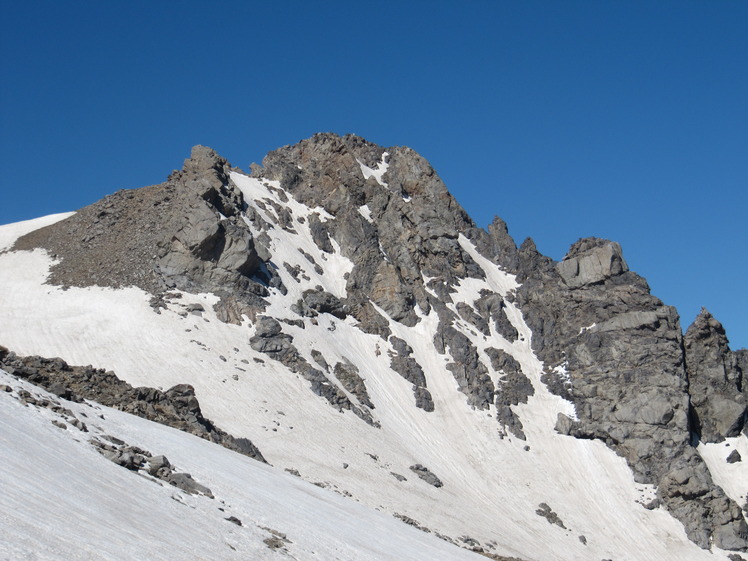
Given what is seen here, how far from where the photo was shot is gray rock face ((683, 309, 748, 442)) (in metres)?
68.2

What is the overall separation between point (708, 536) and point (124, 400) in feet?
157

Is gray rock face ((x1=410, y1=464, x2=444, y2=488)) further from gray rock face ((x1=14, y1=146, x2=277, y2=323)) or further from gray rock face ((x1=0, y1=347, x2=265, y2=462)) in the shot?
gray rock face ((x1=0, y1=347, x2=265, y2=462))

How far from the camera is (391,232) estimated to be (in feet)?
265

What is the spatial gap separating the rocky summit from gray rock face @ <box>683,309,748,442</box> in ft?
0.66

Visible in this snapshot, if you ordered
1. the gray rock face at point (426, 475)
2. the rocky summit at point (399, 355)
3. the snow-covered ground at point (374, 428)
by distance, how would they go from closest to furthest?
the snow-covered ground at point (374, 428) < the rocky summit at point (399, 355) < the gray rock face at point (426, 475)

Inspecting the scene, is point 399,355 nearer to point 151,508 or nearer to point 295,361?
point 295,361

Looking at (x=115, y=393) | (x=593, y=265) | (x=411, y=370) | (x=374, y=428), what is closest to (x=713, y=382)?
(x=593, y=265)

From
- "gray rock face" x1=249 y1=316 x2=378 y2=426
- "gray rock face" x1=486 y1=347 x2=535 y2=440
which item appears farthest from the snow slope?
"gray rock face" x1=486 y1=347 x2=535 y2=440

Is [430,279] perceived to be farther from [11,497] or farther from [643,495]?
[11,497]

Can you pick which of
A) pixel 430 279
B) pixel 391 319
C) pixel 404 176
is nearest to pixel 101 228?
pixel 391 319

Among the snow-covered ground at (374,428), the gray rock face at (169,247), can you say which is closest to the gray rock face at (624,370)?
the snow-covered ground at (374,428)

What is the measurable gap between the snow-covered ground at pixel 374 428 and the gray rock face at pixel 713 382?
11.7 meters

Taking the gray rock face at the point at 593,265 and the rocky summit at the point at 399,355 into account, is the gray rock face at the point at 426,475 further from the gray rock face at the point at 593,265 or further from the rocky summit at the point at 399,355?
the gray rock face at the point at 593,265

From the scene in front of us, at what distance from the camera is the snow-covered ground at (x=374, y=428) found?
149ft
